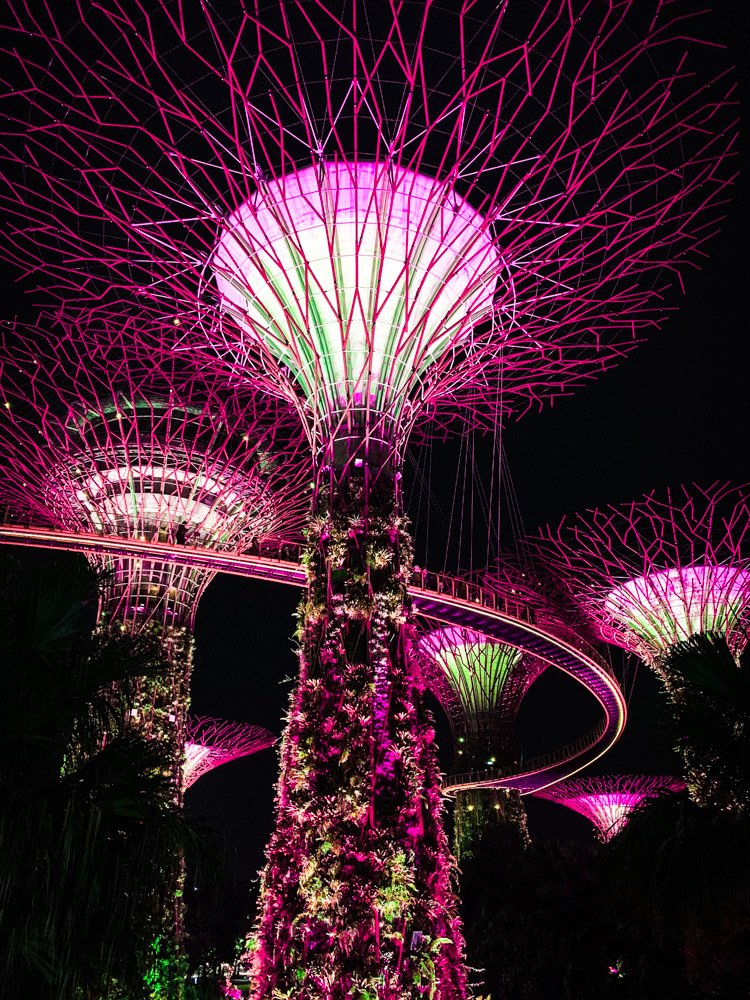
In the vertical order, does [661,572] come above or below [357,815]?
above

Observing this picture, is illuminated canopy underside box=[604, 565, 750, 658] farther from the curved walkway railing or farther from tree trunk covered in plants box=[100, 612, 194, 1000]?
tree trunk covered in plants box=[100, 612, 194, 1000]

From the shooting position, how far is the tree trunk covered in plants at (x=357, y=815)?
8.21 metres

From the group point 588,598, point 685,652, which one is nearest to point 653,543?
point 588,598

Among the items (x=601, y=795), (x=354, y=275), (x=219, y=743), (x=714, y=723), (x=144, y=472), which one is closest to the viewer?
(x=714, y=723)

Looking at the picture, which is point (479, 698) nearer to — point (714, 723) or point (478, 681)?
point (478, 681)

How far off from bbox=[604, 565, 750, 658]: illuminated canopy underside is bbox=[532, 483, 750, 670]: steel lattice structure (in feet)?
0.09

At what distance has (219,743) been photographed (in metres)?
35.3

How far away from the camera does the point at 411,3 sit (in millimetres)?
9352

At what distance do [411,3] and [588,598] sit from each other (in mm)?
19834

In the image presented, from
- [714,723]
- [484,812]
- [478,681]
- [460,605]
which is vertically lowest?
[714,723]

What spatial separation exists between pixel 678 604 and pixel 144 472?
590 inches

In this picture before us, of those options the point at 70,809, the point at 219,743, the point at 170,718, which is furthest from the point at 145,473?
the point at 219,743

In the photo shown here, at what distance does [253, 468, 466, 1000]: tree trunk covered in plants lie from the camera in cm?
821

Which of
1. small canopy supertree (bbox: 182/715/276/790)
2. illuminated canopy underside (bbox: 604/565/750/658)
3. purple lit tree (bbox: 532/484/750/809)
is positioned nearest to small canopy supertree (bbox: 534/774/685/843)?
small canopy supertree (bbox: 182/715/276/790)
